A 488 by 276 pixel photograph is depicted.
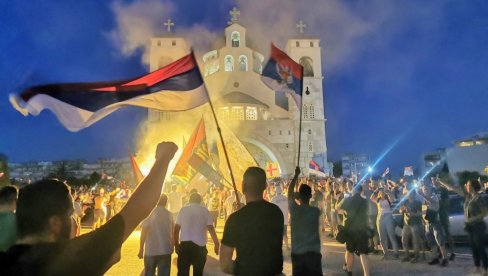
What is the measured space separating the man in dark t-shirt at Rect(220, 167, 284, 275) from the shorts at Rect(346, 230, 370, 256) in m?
4.20

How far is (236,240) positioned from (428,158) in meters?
64.0

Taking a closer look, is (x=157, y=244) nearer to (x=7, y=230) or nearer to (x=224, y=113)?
(x=7, y=230)

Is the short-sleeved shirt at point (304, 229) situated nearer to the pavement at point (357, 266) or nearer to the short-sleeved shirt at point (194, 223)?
the short-sleeved shirt at point (194, 223)

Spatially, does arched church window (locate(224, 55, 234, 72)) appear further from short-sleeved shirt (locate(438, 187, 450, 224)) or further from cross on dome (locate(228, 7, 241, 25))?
short-sleeved shirt (locate(438, 187, 450, 224))

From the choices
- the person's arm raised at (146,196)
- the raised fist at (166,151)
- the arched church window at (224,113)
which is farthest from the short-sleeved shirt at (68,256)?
the arched church window at (224,113)

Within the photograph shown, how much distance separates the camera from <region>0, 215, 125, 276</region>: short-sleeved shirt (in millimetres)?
1538

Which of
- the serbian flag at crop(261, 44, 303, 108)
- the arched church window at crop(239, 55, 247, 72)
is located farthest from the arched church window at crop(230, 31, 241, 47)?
the serbian flag at crop(261, 44, 303, 108)

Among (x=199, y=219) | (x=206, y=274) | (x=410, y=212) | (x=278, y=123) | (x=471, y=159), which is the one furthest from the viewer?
(x=278, y=123)

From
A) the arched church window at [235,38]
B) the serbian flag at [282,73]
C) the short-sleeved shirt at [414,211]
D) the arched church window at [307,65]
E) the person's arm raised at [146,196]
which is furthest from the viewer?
the arched church window at [235,38]

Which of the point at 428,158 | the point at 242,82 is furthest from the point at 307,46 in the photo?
the point at 428,158

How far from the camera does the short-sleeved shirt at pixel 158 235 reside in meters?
5.93

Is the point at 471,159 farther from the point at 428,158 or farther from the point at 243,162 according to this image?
the point at 428,158

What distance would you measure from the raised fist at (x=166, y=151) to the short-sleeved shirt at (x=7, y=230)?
9.97 ft

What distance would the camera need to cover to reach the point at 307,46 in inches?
2426
